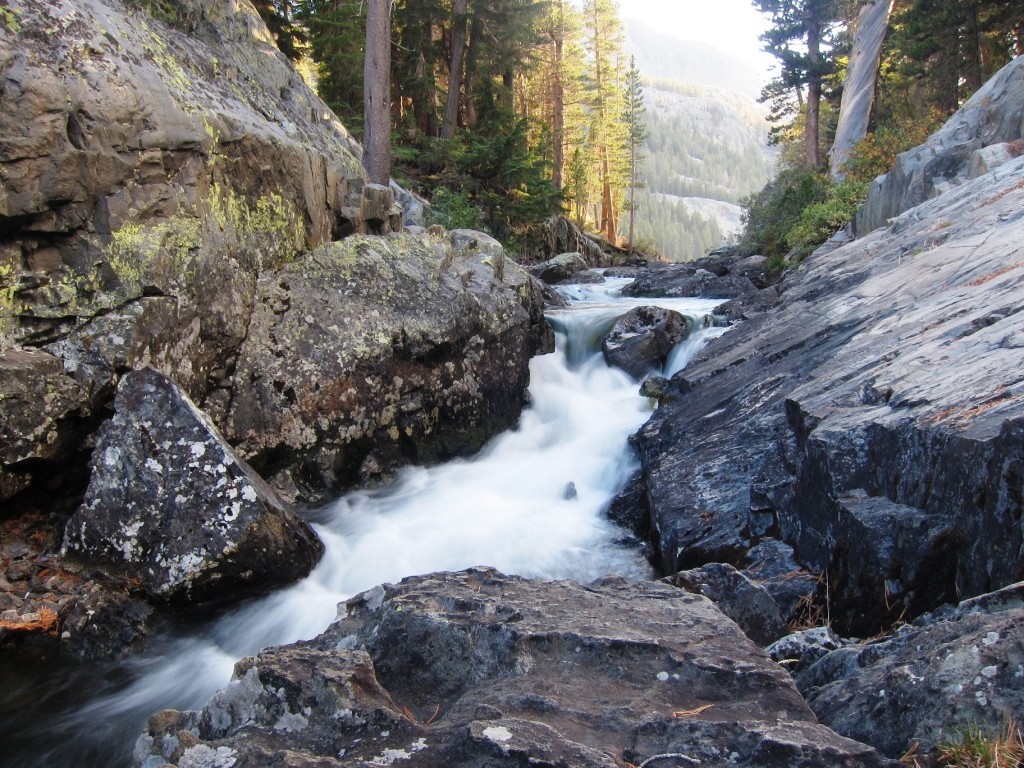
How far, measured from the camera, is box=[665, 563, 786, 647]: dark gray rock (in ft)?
13.5

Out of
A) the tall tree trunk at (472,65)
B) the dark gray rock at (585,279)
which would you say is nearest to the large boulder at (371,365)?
the dark gray rock at (585,279)

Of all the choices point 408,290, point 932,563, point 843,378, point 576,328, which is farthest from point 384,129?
point 932,563

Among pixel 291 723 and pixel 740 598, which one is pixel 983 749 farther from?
pixel 291 723

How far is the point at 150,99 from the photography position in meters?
6.60

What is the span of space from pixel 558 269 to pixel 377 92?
10401mm

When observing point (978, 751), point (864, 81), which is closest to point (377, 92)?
point (978, 751)

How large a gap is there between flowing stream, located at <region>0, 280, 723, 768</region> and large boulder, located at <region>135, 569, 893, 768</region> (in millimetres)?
2362

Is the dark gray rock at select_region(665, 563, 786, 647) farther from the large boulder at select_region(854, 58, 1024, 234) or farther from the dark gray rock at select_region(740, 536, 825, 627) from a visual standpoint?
the large boulder at select_region(854, 58, 1024, 234)

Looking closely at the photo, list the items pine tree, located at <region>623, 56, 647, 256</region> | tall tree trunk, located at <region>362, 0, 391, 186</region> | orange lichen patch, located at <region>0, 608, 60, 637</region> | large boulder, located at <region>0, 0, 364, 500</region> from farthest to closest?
pine tree, located at <region>623, 56, 647, 256</region> → tall tree trunk, located at <region>362, 0, 391, 186</region> → large boulder, located at <region>0, 0, 364, 500</region> → orange lichen patch, located at <region>0, 608, 60, 637</region>

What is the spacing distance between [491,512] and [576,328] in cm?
622

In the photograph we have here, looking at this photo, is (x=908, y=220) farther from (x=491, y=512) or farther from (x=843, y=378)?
(x=491, y=512)

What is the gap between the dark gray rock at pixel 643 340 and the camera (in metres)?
12.2

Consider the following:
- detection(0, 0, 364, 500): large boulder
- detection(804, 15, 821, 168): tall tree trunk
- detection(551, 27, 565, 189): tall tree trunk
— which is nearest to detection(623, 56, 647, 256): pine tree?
detection(551, 27, 565, 189): tall tree trunk

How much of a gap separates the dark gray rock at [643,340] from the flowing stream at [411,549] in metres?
0.30
